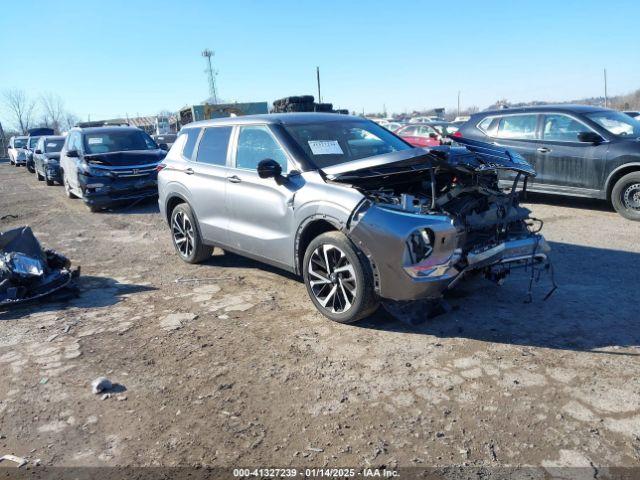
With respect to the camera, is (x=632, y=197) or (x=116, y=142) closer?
(x=632, y=197)

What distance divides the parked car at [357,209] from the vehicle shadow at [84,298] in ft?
4.00

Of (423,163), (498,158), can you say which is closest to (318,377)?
(423,163)

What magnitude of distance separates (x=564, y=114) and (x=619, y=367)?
630cm

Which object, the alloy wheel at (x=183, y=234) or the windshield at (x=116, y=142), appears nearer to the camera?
the alloy wheel at (x=183, y=234)

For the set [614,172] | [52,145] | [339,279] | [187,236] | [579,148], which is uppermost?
[52,145]

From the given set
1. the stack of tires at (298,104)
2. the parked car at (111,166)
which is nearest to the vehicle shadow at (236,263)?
the parked car at (111,166)

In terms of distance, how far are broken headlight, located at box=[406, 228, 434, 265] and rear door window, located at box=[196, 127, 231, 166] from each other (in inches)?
105

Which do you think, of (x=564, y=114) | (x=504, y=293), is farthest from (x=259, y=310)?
(x=564, y=114)

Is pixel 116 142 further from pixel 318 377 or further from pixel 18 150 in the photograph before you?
pixel 18 150

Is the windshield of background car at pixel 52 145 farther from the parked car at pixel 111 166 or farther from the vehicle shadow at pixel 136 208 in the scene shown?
the vehicle shadow at pixel 136 208

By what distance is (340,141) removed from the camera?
17.2 ft

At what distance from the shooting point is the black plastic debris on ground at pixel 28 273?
17.0 ft

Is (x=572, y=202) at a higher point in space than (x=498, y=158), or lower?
lower

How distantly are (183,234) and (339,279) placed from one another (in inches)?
120
